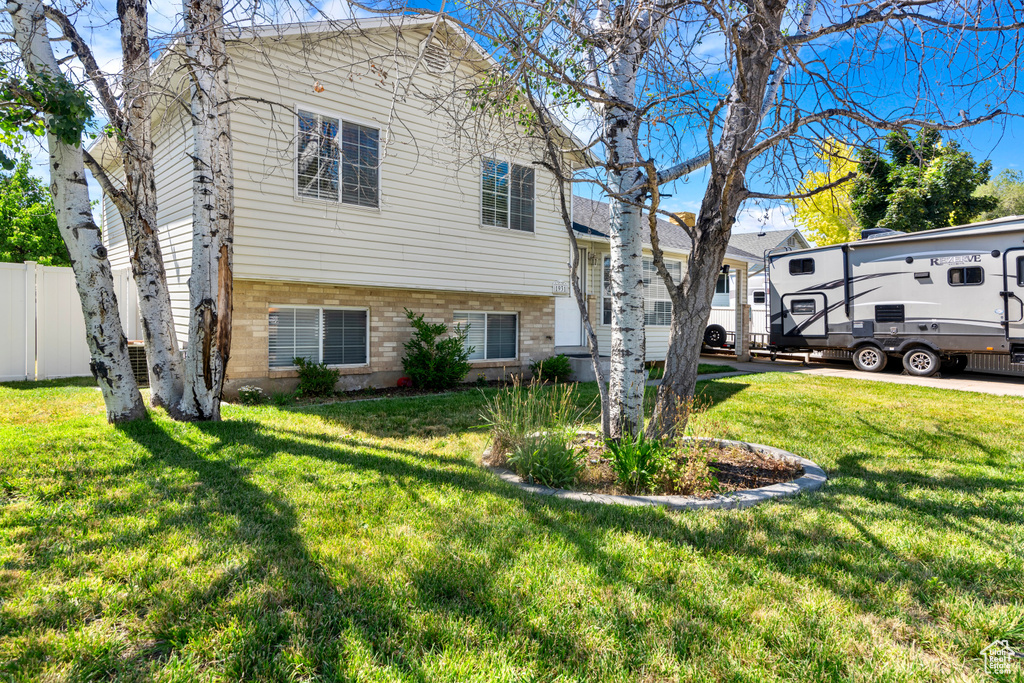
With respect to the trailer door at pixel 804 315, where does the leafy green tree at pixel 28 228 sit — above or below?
above

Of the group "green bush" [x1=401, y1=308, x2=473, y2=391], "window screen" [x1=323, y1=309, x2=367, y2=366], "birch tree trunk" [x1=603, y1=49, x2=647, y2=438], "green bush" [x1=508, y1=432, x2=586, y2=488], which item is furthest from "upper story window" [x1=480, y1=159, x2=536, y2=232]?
"green bush" [x1=508, y1=432, x2=586, y2=488]

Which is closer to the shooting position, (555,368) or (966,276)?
(555,368)

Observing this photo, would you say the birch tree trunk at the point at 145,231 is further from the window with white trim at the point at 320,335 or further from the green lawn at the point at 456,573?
the window with white trim at the point at 320,335

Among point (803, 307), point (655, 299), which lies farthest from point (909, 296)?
point (655, 299)

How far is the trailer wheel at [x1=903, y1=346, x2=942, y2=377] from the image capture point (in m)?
12.4

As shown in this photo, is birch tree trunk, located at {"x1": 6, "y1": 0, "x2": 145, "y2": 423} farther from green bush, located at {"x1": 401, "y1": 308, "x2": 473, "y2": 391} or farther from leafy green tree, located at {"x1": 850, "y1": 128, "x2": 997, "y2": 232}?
leafy green tree, located at {"x1": 850, "y1": 128, "x2": 997, "y2": 232}

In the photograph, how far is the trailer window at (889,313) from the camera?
500 inches

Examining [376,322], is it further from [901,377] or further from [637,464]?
[901,377]

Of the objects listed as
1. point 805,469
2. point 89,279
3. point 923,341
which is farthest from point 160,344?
point 923,341

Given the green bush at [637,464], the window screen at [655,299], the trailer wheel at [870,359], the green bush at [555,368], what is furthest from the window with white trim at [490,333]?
the trailer wheel at [870,359]

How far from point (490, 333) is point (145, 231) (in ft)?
21.5

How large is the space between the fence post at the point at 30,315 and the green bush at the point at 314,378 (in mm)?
4472

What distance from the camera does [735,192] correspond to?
4.61 meters

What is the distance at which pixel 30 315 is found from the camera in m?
9.05
